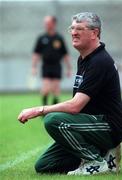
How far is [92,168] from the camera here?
8703mm

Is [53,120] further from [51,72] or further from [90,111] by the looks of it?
[51,72]

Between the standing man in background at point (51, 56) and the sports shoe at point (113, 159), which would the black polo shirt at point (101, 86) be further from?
the standing man in background at point (51, 56)

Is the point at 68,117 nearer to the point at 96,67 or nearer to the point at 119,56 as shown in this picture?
the point at 96,67

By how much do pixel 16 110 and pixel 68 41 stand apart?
1154 centimetres

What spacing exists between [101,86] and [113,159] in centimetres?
80

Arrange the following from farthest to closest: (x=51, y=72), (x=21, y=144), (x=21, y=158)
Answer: (x=51, y=72) → (x=21, y=144) → (x=21, y=158)

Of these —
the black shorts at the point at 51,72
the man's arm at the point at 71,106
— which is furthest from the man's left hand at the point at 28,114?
the black shorts at the point at 51,72

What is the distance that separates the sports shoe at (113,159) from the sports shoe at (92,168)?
0.10 m

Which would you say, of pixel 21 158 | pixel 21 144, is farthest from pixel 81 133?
pixel 21 144

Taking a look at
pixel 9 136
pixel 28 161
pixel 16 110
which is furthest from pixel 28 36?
pixel 28 161

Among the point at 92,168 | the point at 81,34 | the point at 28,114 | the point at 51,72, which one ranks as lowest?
the point at 51,72

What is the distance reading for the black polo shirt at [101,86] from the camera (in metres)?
8.53

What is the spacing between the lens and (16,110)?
20047mm

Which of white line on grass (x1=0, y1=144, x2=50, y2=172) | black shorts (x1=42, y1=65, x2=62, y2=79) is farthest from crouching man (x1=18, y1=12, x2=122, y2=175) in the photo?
black shorts (x1=42, y1=65, x2=62, y2=79)
